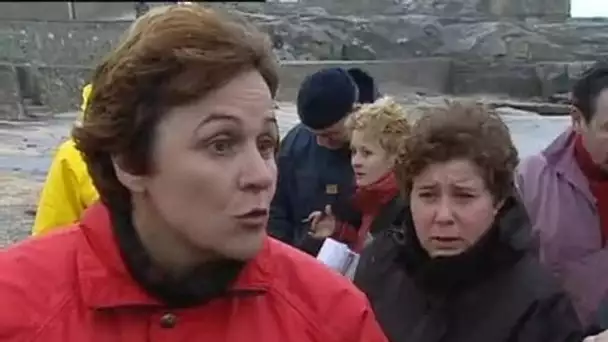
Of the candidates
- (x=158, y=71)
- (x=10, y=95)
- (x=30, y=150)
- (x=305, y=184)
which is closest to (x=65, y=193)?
(x=305, y=184)

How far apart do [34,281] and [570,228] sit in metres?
2.09

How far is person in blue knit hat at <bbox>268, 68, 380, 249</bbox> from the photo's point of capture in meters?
4.44

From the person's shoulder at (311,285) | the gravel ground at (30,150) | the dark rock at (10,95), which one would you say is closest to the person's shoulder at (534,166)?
the person's shoulder at (311,285)

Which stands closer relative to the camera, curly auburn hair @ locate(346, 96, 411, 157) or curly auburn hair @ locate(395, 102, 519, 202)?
curly auburn hair @ locate(395, 102, 519, 202)

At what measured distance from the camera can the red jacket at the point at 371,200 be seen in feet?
12.0

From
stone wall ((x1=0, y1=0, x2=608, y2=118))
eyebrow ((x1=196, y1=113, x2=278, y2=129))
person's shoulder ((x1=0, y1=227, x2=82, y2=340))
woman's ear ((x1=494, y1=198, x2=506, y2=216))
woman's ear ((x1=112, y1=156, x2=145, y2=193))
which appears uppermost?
eyebrow ((x1=196, y1=113, x2=278, y2=129))

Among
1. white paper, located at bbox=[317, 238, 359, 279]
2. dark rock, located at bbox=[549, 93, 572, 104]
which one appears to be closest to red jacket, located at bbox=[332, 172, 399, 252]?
white paper, located at bbox=[317, 238, 359, 279]

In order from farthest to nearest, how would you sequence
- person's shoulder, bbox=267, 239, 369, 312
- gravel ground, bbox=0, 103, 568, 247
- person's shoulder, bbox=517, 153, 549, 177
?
1. gravel ground, bbox=0, 103, 568, 247
2. person's shoulder, bbox=517, 153, 549, 177
3. person's shoulder, bbox=267, 239, 369, 312

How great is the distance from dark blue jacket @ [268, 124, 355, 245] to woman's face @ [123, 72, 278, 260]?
2.56 metres

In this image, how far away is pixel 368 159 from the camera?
3.65 meters

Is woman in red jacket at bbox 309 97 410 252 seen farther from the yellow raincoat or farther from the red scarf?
the yellow raincoat

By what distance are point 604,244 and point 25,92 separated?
14182mm

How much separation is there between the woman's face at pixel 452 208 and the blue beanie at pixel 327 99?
161cm

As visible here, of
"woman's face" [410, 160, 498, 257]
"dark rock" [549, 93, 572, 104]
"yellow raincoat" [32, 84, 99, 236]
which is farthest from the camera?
"dark rock" [549, 93, 572, 104]
